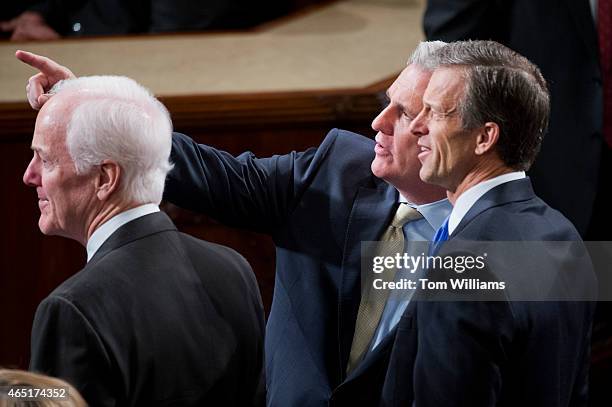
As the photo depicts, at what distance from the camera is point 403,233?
1881 millimetres

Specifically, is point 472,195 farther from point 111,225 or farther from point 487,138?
point 111,225

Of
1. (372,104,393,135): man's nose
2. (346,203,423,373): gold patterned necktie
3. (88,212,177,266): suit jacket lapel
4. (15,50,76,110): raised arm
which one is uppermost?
(15,50,76,110): raised arm

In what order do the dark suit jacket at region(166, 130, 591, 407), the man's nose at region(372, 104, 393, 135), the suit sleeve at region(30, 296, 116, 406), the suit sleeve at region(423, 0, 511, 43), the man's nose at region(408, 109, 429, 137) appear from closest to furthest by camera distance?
the suit sleeve at region(30, 296, 116, 406), the dark suit jacket at region(166, 130, 591, 407), the man's nose at region(408, 109, 429, 137), the man's nose at region(372, 104, 393, 135), the suit sleeve at region(423, 0, 511, 43)

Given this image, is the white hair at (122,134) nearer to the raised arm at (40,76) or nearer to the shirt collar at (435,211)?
the raised arm at (40,76)

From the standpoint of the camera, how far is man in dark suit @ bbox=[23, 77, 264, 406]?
5.06 feet

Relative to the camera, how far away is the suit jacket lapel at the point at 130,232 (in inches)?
64.9

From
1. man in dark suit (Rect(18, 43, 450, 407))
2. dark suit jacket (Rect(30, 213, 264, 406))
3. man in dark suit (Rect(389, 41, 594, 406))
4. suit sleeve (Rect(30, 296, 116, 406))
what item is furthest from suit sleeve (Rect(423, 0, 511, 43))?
suit sleeve (Rect(30, 296, 116, 406))

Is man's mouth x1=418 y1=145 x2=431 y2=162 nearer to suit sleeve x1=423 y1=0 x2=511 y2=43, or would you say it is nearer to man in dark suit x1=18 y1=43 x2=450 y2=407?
man in dark suit x1=18 y1=43 x2=450 y2=407

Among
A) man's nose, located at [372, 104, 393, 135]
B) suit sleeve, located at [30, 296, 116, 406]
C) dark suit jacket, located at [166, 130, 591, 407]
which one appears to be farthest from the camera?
man's nose, located at [372, 104, 393, 135]

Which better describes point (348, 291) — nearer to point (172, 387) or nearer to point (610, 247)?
point (172, 387)

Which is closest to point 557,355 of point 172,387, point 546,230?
point 546,230

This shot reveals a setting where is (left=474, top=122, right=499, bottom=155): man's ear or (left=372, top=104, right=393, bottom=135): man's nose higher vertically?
(left=474, top=122, right=499, bottom=155): man's ear

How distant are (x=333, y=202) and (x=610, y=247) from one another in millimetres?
889

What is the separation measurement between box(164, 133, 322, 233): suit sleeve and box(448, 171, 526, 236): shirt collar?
374mm
